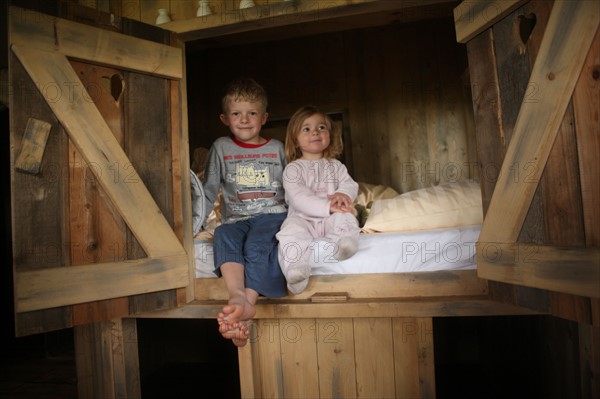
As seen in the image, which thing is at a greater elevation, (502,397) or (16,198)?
(16,198)

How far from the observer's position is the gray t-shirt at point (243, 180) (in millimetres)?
2047

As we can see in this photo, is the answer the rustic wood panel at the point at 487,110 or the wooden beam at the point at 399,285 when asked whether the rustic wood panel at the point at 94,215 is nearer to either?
the wooden beam at the point at 399,285

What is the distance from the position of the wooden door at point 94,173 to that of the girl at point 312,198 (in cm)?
47

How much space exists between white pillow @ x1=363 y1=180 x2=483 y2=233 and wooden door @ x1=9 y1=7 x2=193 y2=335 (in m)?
0.88

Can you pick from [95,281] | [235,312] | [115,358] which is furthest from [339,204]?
[115,358]

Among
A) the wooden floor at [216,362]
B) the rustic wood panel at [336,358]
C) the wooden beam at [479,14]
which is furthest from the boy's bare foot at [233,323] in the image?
the wooden floor at [216,362]

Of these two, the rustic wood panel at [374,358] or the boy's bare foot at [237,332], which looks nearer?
the boy's bare foot at [237,332]

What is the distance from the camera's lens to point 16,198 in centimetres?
143

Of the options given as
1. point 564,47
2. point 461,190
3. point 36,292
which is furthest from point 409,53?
point 36,292

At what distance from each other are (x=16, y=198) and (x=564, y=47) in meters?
1.82

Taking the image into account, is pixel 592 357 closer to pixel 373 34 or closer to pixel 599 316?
pixel 599 316

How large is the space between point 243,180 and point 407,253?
33.6 inches

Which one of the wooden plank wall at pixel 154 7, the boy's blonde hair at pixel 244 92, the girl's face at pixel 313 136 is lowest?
the girl's face at pixel 313 136

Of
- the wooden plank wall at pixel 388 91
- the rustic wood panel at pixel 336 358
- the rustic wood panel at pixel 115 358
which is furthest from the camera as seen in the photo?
the wooden plank wall at pixel 388 91
